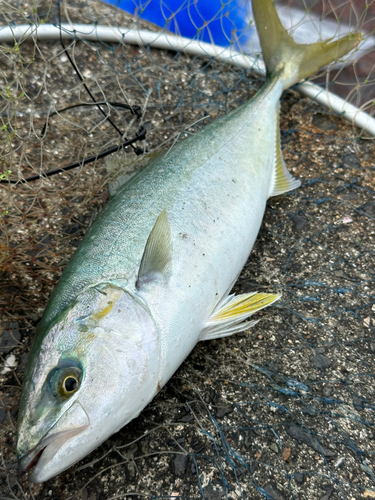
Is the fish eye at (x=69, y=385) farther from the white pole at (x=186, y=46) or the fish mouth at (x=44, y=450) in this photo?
the white pole at (x=186, y=46)

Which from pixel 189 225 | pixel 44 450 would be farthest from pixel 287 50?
pixel 44 450

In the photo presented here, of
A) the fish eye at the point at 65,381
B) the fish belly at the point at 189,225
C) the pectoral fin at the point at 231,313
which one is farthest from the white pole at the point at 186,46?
the fish eye at the point at 65,381

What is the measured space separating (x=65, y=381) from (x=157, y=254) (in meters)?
0.62

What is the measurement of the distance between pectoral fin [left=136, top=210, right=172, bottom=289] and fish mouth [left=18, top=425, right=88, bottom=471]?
2.06 ft

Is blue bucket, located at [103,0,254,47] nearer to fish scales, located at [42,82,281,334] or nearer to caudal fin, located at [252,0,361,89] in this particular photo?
caudal fin, located at [252,0,361,89]

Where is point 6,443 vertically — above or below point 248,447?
above

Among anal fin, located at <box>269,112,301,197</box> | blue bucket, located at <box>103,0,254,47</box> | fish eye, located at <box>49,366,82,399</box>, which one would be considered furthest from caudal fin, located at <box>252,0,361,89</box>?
fish eye, located at <box>49,366,82,399</box>

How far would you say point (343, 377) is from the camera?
6.93 feet

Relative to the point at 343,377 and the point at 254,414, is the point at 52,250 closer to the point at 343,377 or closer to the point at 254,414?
the point at 254,414

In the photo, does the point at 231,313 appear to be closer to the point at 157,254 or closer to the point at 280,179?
the point at 157,254

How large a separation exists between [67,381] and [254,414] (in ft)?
3.25

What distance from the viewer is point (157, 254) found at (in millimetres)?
1702

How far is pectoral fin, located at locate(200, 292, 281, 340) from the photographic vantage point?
74.2 inches

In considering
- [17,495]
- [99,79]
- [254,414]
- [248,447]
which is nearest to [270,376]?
[254,414]
